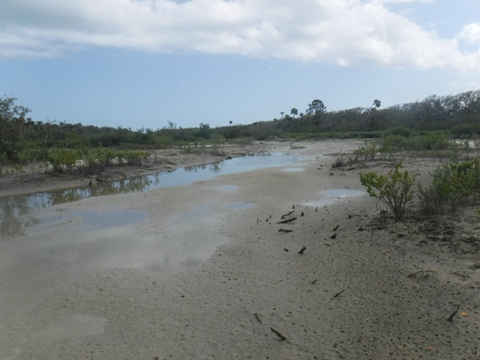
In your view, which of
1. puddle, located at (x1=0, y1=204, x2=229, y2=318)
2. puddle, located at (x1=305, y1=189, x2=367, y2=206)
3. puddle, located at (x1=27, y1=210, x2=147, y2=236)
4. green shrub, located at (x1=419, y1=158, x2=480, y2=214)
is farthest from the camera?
puddle, located at (x1=305, y1=189, x2=367, y2=206)

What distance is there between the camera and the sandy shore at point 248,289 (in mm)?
3865

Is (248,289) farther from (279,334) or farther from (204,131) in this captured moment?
(204,131)

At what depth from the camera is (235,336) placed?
406 centimetres

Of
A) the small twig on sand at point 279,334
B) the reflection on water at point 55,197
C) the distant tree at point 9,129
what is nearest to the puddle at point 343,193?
the reflection on water at point 55,197

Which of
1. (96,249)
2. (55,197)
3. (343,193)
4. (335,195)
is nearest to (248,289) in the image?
(96,249)

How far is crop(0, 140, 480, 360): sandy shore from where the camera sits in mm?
3865

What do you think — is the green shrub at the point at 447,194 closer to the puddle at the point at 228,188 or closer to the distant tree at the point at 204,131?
the puddle at the point at 228,188

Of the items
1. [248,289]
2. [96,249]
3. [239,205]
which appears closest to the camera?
[248,289]

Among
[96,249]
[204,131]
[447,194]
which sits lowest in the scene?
[96,249]

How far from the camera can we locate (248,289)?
17.2ft

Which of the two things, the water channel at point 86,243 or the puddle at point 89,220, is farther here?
the puddle at point 89,220

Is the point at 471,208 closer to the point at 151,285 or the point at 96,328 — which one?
the point at 151,285

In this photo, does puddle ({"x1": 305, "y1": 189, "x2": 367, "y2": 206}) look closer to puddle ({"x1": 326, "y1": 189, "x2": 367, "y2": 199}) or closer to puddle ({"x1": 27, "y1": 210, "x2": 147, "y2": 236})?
puddle ({"x1": 326, "y1": 189, "x2": 367, "y2": 199})

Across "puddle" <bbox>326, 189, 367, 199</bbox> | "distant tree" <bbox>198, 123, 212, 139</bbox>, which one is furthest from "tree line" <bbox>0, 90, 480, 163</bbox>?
"puddle" <bbox>326, 189, 367, 199</bbox>
